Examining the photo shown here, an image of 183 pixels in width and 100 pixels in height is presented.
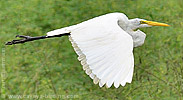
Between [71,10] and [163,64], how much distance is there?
1.10 meters

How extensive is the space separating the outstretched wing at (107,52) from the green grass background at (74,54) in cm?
86

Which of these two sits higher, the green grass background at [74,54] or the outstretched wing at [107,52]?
the outstretched wing at [107,52]

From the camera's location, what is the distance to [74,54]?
3.41 meters

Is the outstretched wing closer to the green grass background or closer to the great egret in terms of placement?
the great egret

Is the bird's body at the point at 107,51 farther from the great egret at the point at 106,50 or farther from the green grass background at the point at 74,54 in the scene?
the green grass background at the point at 74,54

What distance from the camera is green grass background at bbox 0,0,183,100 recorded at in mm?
3160

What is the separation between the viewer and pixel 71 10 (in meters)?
3.87

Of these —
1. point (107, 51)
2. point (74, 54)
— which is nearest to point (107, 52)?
point (107, 51)

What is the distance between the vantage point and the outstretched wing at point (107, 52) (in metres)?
2.11

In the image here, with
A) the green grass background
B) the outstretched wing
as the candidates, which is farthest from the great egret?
the green grass background

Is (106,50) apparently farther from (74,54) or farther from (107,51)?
(74,54)

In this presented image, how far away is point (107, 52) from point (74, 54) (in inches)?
48.9

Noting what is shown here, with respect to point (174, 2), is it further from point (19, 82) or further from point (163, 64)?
point (19, 82)

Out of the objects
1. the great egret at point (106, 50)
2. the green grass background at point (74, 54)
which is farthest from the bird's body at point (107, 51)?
the green grass background at point (74, 54)
